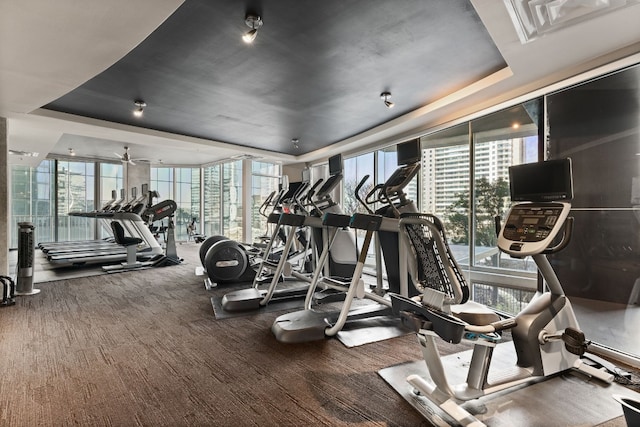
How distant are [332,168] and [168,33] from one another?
2084 mm

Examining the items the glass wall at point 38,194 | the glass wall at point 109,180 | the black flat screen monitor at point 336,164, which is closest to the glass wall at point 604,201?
the black flat screen monitor at point 336,164

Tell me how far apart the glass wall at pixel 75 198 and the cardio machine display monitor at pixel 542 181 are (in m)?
12.0

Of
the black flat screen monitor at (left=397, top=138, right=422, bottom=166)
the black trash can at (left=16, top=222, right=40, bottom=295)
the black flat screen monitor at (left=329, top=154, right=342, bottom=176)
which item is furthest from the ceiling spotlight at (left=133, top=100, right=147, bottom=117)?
the black flat screen monitor at (left=397, top=138, right=422, bottom=166)

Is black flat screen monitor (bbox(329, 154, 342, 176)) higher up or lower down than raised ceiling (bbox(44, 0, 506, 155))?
lower down

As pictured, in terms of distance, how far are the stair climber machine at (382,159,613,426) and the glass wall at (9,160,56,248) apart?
11.7 m

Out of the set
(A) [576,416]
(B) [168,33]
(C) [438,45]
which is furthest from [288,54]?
(A) [576,416]

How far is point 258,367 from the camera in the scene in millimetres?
2512

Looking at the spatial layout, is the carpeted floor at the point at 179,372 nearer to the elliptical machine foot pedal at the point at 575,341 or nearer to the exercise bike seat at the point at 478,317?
the exercise bike seat at the point at 478,317

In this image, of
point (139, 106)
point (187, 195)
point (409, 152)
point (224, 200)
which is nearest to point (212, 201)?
point (224, 200)

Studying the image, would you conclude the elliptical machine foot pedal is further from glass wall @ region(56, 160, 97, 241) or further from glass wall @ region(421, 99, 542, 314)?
glass wall @ region(56, 160, 97, 241)

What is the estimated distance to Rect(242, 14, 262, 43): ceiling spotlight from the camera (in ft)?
8.45

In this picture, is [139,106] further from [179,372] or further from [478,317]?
[478,317]

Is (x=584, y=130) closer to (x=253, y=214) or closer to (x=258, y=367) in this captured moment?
(x=258, y=367)

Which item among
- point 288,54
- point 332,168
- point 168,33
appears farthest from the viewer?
point 332,168
